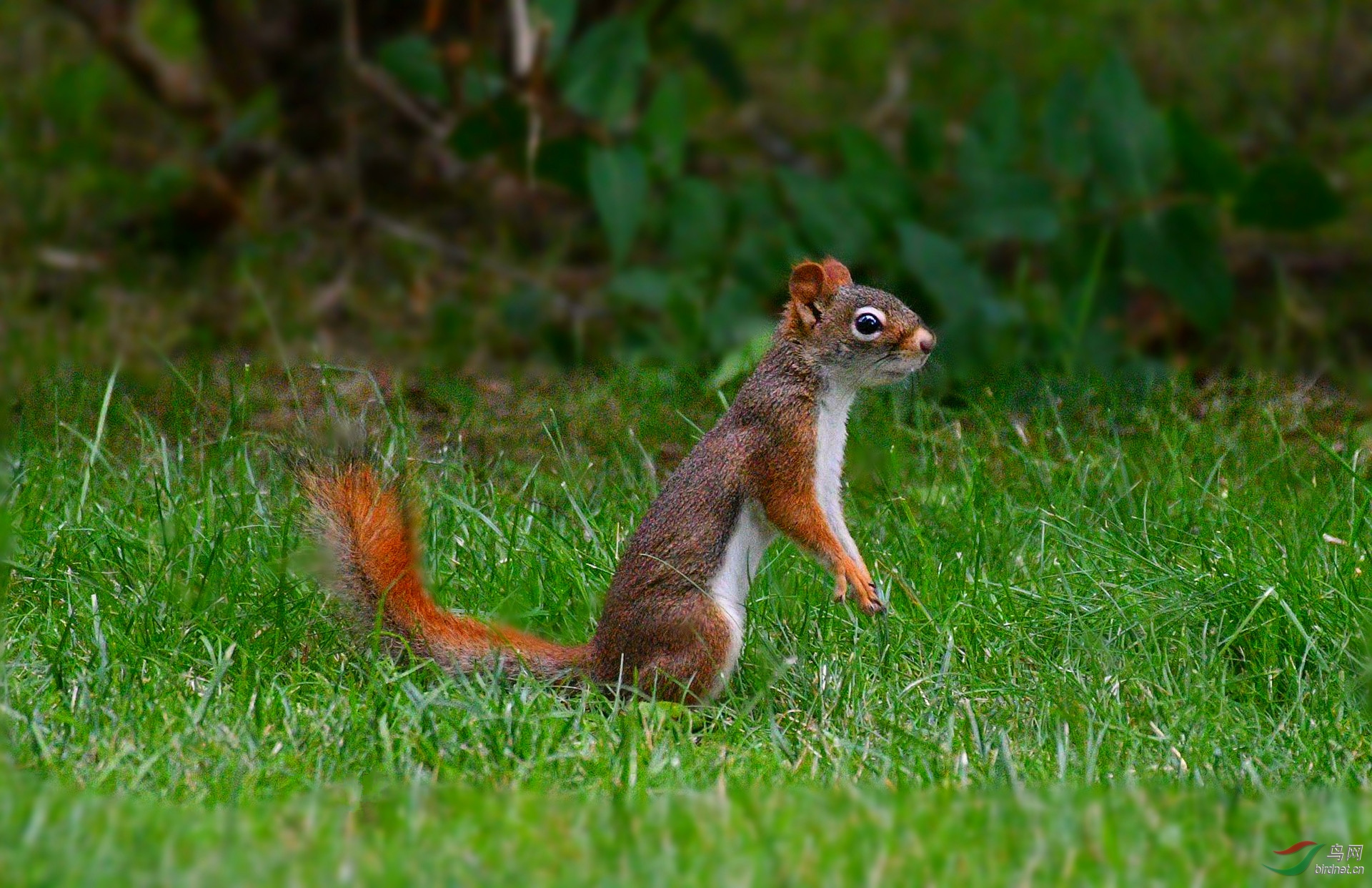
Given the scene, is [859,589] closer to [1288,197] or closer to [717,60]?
[1288,197]

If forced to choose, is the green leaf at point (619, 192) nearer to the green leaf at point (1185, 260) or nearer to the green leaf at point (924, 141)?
the green leaf at point (924, 141)

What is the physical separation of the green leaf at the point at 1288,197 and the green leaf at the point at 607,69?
71.9 inches

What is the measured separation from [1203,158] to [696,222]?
153 centimetres

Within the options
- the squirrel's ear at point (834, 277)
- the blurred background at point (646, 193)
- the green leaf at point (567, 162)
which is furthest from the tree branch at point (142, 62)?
the squirrel's ear at point (834, 277)

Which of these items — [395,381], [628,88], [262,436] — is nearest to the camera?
[262,436]

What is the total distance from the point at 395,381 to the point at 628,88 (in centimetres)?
129

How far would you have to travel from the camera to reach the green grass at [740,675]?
2330mm

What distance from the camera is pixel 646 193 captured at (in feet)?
17.5

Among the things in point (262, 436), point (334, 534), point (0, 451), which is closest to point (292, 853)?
point (334, 534)

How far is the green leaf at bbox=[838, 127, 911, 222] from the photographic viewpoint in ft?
18.3

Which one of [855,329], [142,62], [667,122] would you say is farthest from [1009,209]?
[142,62]

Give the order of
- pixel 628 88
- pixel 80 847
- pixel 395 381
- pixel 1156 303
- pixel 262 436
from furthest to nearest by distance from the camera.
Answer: pixel 1156 303 → pixel 628 88 → pixel 395 381 → pixel 262 436 → pixel 80 847

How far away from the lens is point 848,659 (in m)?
3.37

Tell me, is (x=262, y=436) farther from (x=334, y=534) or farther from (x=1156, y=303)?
(x=1156, y=303)
